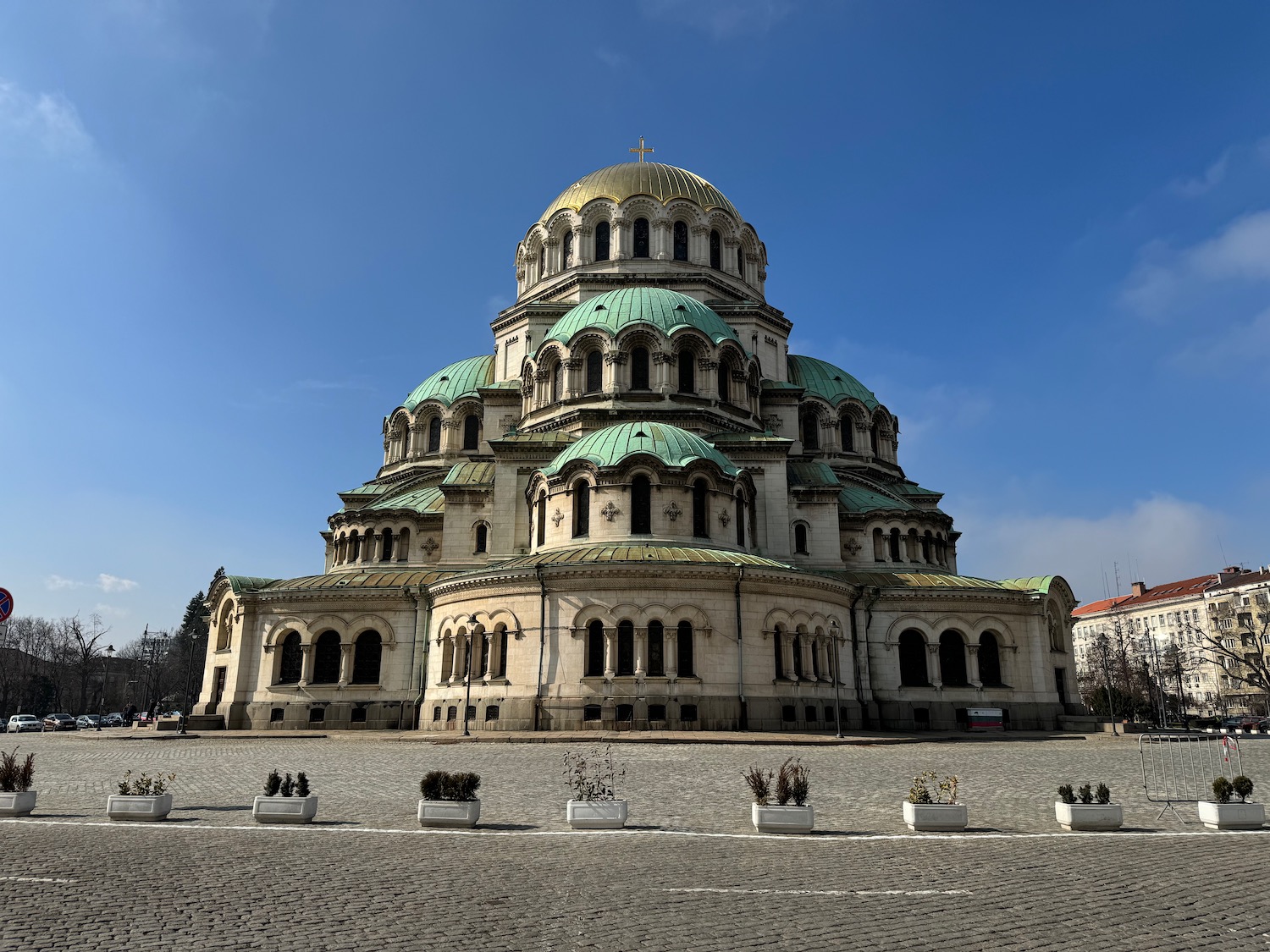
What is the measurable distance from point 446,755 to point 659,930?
17.6m

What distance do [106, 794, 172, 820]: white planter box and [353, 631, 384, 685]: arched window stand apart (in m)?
25.3

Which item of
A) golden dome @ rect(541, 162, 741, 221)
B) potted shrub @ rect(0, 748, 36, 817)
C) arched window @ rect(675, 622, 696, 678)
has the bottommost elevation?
potted shrub @ rect(0, 748, 36, 817)

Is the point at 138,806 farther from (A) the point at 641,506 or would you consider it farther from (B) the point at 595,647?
(A) the point at 641,506

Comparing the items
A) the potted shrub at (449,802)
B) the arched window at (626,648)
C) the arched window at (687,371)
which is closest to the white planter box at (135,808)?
the potted shrub at (449,802)

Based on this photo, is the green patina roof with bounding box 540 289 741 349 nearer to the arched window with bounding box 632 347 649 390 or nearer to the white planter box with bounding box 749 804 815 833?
the arched window with bounding box 632 347 649 390

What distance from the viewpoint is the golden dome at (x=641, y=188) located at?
47.5 metres

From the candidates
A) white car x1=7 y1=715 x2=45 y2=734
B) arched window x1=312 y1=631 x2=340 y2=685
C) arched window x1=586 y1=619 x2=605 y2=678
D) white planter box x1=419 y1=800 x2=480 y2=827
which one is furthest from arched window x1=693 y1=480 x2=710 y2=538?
white car x1=7 y1=715 x2=45 y2=734

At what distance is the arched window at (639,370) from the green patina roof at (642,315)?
1388 millimetres

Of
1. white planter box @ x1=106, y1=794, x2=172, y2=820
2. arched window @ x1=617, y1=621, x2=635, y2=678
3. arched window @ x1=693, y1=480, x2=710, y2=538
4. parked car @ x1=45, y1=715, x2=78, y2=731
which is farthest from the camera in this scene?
parked car @ x1=45, y1=715, x2=78, y2=731

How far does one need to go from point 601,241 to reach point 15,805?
38471mm

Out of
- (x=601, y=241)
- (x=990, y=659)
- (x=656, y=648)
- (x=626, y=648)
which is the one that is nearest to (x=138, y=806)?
(x=626, y=648)

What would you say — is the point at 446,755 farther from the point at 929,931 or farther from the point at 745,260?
the point at 745,260

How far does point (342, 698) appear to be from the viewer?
3803 centimetres

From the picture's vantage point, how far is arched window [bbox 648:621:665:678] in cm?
3142
